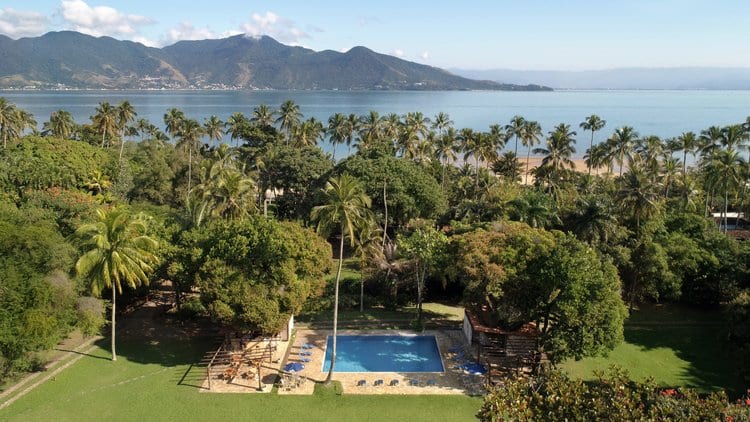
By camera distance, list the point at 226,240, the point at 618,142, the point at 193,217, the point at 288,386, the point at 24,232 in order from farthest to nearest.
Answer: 1. the point at 618,142
2. the point at 193,217
3. the point at 226,240
4. the point at 24,232
5. the point at 288,386

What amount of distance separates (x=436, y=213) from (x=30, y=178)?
34.5 metres

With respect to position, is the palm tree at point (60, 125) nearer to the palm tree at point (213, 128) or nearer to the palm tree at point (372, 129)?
the palm tree at point (213, 128)

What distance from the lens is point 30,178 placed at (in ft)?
136

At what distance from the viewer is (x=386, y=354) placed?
1112 inches

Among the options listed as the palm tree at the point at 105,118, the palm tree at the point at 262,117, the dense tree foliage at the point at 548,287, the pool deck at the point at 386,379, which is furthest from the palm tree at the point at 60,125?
the dense tree foliage at the point at 548,287

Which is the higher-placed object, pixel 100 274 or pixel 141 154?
pixel 141 154

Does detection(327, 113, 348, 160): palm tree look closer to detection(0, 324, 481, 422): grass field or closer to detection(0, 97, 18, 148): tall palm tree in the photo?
detection(0, 97, 18, 148): tall palm tree

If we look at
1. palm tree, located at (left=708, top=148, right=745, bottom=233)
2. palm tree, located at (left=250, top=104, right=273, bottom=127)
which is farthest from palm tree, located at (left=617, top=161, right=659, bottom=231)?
palm tree, located at (left=250, top=104, right=273, bottom=127)

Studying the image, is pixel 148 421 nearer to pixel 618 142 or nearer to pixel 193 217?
pixel 193 217

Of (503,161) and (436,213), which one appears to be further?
(503,161)

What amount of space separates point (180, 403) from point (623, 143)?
1849 inches

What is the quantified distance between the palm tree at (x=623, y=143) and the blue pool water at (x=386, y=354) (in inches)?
1314

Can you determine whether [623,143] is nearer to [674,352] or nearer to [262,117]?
[674,352]

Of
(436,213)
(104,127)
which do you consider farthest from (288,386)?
(104,127)
